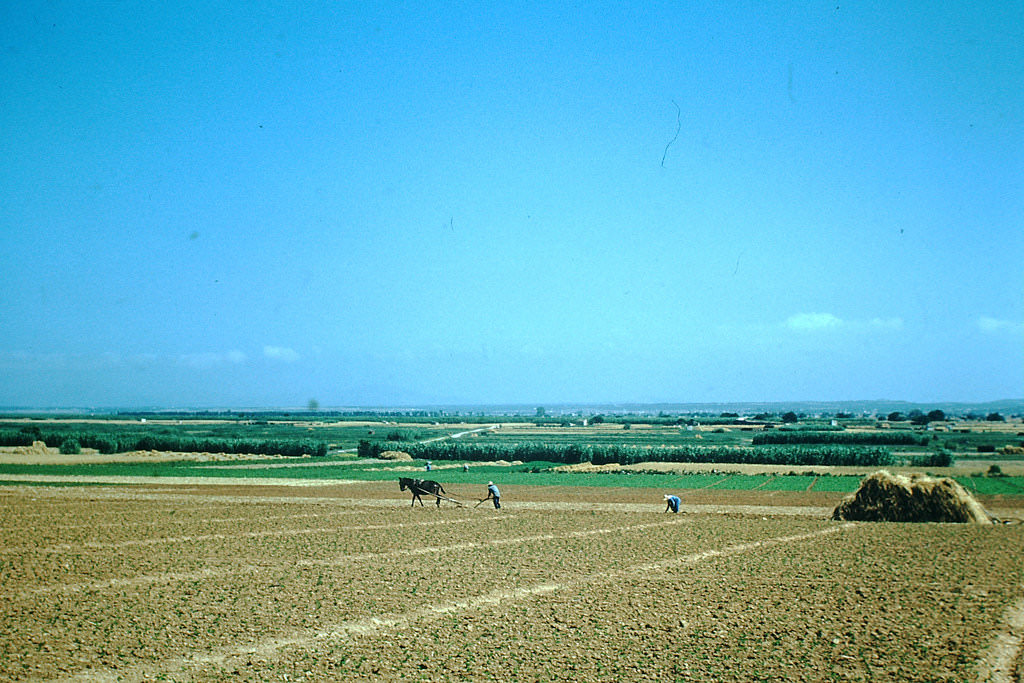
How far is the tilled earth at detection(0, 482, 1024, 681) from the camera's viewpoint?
12.3 m

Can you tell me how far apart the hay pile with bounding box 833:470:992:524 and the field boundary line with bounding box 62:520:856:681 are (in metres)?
13.3

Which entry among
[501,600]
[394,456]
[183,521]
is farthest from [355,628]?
[394,456]

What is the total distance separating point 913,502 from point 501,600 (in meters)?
21.4

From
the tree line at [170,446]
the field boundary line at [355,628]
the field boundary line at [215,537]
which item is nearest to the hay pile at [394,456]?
the tree line at [170,446]

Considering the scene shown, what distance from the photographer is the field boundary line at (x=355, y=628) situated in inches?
460

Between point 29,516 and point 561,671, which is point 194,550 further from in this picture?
point 561,671

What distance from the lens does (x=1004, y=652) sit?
13430 mm

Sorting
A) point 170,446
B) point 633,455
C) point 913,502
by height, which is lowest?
point 633,455

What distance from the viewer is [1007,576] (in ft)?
65.2

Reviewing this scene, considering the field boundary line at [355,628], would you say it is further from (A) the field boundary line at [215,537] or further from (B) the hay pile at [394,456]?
(B) the hay pile at [394,456]

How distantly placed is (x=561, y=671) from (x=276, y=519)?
805 inches

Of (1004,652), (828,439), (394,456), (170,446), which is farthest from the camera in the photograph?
(828,439)

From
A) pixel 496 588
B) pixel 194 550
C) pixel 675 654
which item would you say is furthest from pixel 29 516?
pixel 675 654

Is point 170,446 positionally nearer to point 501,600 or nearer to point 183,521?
point 183,521
